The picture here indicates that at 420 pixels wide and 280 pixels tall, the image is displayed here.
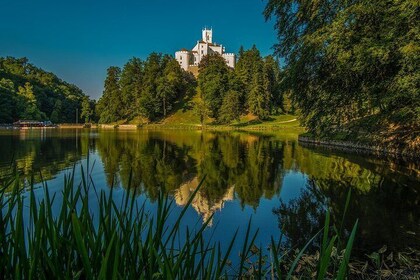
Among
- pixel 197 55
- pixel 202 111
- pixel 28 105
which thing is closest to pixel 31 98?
pixel 28 105

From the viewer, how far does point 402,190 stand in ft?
40.3

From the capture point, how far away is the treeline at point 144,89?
99.6 metres

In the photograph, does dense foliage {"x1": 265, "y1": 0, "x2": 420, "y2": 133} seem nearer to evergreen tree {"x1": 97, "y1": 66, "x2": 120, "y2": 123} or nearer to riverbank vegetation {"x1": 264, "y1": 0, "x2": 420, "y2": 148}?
riverbank vegetation {"x1": 264, "y1": 0, "x2": 420, "y2": 148}

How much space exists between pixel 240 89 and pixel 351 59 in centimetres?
8316

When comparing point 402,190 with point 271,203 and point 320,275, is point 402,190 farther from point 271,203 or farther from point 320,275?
point 320,275

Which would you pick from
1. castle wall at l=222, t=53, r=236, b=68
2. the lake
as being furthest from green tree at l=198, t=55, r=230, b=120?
the lake

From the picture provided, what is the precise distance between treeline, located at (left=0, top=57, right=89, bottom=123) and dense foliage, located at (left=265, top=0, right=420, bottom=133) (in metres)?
92.2

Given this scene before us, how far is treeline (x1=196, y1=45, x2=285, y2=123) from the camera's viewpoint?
8538cm

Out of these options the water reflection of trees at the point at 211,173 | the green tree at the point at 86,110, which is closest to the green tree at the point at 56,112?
the green tree at the point at 86,110

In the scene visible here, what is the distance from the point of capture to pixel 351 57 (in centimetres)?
1301

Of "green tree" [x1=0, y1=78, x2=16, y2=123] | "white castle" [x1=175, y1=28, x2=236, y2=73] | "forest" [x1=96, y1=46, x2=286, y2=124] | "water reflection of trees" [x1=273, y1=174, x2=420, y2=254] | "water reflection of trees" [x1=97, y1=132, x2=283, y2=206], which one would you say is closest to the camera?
"water reflection of trees" [x1=273, y1=174, x2=420, y2=254]

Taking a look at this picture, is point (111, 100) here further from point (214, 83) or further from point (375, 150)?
point (375, 150)

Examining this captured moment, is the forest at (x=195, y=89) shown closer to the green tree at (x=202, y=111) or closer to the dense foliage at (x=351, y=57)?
the green tree at (x=202, y=111)

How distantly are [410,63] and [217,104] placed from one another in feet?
268
